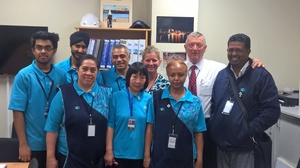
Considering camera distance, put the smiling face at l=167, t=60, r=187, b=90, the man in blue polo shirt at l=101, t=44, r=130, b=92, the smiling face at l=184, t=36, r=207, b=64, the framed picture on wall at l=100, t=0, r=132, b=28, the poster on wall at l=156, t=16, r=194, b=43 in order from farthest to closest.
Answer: the framed picture on wall at l=100, t=0, r=132, b=28
the poster on wall at l=156, t=16, r=194, b=43
the smiling face at l=184, t=36, r=207, b=64
the man in blue polo shirt at l=101, t=44, r=130, b=92
the smiling face at l=167, t=60, r=187, b=90

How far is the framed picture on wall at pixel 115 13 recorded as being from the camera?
11.9 feet

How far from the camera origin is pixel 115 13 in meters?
3.62

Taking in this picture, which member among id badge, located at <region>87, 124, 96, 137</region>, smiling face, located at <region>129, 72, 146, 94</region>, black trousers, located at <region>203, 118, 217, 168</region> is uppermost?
smiling face, located at <region>129, 72, 146, 94</region>

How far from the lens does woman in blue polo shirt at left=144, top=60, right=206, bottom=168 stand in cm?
214

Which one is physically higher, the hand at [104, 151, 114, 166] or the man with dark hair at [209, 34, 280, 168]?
the man with dark hair at [209, 34, 280, 168]

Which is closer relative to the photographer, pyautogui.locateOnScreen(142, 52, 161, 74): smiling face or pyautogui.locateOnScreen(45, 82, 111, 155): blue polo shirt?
pyautogui.locateOnScreen(45, 82, 111, 155): blue polo shirt

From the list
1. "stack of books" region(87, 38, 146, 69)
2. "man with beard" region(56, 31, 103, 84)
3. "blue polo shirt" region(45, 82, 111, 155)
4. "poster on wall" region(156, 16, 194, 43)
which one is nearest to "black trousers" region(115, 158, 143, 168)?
"blue polo shirt" region(45, 82, 111, 155)

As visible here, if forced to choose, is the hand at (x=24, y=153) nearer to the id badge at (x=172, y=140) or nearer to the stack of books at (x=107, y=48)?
the id badge at (x=172, y=140)

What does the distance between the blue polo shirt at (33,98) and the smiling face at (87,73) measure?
29cm

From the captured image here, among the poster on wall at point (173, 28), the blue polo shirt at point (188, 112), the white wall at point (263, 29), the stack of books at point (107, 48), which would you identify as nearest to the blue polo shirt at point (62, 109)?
the blue polo shirt at point (188, 112)

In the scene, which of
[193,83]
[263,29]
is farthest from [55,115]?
[263,29]

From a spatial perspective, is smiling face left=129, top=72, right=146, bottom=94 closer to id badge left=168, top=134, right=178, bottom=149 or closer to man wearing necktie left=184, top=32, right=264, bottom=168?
id badge left=168, top=134, right=178, bottom=149

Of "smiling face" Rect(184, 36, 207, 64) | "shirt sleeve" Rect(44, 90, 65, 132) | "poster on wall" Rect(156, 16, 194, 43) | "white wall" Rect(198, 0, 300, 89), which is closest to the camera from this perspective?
"shirt sleeve" Rect(44, 90, 65, 132)

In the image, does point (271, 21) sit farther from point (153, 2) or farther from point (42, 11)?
point (42, 11)
